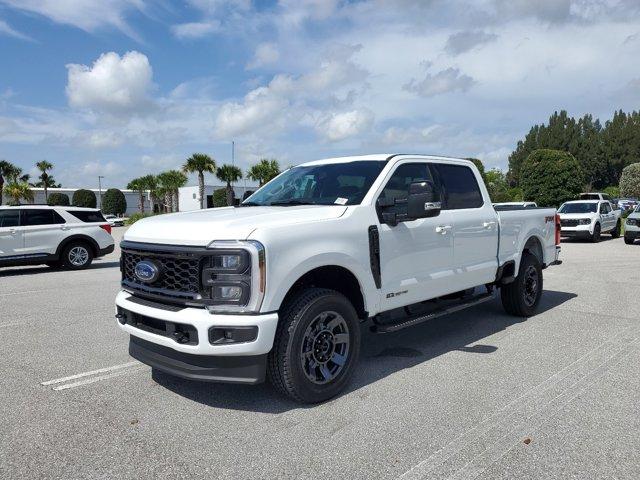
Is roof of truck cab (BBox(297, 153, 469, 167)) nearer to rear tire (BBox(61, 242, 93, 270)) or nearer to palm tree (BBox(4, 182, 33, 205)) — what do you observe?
rear tire (BBox(61, 242, 93, 270))

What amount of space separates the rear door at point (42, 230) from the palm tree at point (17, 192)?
56.1 m

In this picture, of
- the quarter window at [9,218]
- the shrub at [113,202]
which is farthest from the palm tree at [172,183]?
the quarter window at [9,218]

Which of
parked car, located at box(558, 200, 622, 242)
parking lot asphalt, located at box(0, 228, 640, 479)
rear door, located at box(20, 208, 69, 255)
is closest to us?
parking lot asphalt, located at box(0, 228, 640, 479)

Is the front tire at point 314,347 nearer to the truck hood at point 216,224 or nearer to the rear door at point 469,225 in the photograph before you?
the truck hood at point 216,224

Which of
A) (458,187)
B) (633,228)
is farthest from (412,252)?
(633,228)

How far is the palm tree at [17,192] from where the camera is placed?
61.9m

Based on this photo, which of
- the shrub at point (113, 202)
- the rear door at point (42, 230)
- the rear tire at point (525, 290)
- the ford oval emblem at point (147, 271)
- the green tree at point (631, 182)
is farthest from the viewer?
the green tree at point (631, 182)

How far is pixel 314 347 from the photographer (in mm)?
4031

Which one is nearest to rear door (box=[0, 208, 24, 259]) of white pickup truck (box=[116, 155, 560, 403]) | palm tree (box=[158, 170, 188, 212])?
white pickup truck (box=[116, 155, 560, 403])

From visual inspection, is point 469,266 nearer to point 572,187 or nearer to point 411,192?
point 411,192

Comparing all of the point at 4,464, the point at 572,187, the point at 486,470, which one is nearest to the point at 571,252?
the point at 486,470

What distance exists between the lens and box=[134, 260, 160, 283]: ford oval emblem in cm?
395

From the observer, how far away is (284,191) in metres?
5.37

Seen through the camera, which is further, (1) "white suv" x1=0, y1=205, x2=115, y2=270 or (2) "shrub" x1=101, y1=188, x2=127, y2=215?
(2) "shrub" x1=101, y1=188, x2=127, y2=215
